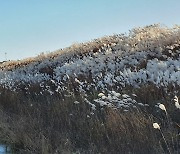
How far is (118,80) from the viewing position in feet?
27.2

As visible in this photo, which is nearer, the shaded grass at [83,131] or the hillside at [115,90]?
the shaded grass at [83,131]

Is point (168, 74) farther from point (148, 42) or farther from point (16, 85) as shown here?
point (16, 85)

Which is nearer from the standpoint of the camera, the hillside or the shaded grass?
the shaded grass

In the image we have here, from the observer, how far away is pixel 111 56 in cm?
1191

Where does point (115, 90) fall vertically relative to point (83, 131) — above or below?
above

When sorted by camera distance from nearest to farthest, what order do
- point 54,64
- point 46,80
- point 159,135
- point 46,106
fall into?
point 159,135 < point 46,106 < point 46,80 < point 54,64

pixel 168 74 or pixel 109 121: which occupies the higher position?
pixel 168 74

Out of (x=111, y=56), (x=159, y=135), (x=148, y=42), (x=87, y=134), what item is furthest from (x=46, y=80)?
(x=159, y=135)

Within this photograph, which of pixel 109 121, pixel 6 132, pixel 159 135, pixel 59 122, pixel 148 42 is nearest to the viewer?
pixel 159 135

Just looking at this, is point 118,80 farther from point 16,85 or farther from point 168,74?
point 16,85

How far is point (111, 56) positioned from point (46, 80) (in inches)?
93.9

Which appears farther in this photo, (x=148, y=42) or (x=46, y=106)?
(x=148, y=42)

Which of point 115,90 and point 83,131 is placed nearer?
point 83,131

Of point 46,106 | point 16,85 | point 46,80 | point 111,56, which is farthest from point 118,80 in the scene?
point 16,85
